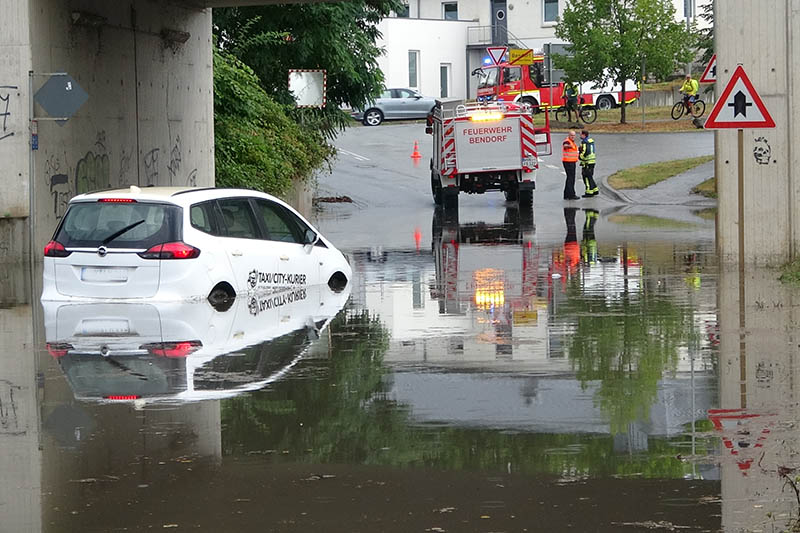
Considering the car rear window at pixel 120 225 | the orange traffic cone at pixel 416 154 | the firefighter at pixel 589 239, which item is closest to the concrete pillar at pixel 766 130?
the firefighter at pixel 589 239

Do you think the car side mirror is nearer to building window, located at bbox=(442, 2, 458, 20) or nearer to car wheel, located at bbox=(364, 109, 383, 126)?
car wheel, located at bbox=(364, 109, 383, 126)

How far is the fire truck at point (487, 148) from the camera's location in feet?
111

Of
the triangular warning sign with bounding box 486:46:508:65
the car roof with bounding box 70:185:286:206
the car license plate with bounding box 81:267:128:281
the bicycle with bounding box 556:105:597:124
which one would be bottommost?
the car license plate with bounding box 81:267:128:281

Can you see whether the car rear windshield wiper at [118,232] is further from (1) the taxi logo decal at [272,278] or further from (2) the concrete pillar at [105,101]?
(2) the concrete pillar at [105,101]

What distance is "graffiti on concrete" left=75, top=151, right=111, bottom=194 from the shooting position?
2273cm

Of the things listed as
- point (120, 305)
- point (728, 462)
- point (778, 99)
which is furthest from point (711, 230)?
point (728, 462)

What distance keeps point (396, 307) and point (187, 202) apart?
2613 millimetres

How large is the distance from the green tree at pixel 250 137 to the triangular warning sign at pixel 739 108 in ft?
50.4

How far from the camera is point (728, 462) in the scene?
7.78m

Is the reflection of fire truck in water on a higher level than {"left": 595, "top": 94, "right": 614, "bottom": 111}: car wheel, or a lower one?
lower

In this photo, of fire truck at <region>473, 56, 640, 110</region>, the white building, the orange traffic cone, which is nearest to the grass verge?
the orange traffic cone

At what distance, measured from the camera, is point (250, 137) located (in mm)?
32750

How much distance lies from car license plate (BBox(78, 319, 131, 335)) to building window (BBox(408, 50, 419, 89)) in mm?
58329

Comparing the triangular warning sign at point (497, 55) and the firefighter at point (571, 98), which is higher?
the triangular warning sign at point (497, 55)
